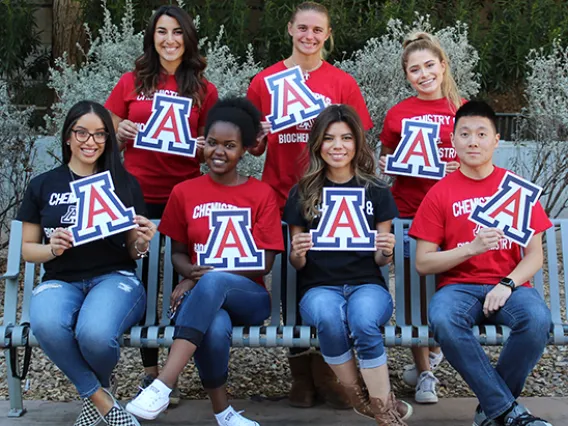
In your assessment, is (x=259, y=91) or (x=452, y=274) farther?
(x=259, y=91)

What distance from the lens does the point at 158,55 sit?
4.57 m

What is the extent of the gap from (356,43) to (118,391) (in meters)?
4.98

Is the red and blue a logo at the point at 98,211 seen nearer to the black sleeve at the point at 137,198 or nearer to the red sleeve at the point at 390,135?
the black sleeve at the point at 137,198

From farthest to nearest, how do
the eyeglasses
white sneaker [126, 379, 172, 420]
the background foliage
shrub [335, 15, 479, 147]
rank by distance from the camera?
the background foliage → shrub [335, 15, 479, 147] → the eyeglasses → white sneaker [126, 379, 172, 420]

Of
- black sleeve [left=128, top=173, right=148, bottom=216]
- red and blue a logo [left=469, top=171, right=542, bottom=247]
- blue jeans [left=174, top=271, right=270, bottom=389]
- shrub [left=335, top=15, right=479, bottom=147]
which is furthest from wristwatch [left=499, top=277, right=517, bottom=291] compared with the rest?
shrub [left=335, top=15, right=479, bottom=147]

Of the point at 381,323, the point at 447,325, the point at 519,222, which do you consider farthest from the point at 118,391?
the point at 519,222

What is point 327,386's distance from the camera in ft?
14.3

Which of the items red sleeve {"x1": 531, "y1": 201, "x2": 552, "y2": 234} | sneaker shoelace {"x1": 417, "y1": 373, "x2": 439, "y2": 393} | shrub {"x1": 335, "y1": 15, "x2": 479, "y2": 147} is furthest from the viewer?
shrub {"x1": 335, "y1": 15, "x2": 479, "y2": 147}

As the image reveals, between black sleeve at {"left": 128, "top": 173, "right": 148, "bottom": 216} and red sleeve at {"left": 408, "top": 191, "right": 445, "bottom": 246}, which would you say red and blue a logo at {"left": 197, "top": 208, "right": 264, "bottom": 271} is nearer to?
black sleeve at {"left": 128, "top": 173, "right": 148, "bottom": 216}

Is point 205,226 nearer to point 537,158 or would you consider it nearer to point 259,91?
point 259,91

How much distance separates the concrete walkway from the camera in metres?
4.16

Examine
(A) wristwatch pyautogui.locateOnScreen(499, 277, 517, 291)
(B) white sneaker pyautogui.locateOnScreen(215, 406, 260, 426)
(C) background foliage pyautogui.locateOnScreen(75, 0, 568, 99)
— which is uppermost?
(C) background foliage pyautogui.locateOnScreen(75, 0, 568, 99)

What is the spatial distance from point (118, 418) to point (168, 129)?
5.15 feet

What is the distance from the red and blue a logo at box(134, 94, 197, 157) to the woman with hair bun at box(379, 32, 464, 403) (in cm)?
114
